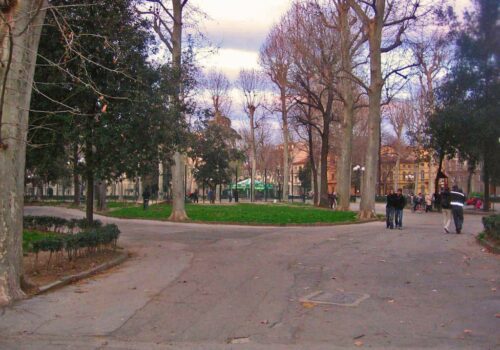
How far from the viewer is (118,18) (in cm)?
1401

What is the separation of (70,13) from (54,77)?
165 cm

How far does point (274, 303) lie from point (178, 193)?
19.0 meters

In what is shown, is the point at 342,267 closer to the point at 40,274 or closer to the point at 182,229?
the point at 40,274

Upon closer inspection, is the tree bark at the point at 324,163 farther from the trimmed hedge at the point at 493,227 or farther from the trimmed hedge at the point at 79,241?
the trimmed hedge at the point at 79,241

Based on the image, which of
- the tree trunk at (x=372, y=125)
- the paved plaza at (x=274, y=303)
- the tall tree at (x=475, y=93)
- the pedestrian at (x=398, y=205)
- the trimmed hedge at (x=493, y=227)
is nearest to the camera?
the paved plaza at (x=274, y=303)

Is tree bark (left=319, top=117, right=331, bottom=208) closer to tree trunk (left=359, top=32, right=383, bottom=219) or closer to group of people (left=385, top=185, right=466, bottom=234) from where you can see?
tree trunk (left=359, top=32, right=383, bottom=219)

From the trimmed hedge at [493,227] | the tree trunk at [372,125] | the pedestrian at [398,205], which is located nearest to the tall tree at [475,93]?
the tree trunk at [372,125]

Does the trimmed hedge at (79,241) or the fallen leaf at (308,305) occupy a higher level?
the trimmed hedge at (79,241)

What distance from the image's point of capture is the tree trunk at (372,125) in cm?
2684

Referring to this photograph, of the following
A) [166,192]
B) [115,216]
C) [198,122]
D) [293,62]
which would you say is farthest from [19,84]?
[166,192]

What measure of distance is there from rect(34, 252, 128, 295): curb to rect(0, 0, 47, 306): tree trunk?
514mm

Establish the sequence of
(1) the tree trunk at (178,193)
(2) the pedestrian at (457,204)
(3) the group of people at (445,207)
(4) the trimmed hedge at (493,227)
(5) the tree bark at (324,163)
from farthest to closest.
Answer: (5) the tree bark at (324,163)
(1) the tree trunk at (178,193)
(3) the group of people at (445,207)
(2) the pedestrian at (457,204)
(4) the trimmed hedge at (493,227)

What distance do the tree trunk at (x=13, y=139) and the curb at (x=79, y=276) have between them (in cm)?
51

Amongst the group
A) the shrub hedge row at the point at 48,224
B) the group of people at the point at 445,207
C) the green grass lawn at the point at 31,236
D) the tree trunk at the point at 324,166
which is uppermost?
the tree trunk at the point at 324,166
